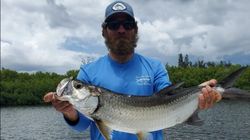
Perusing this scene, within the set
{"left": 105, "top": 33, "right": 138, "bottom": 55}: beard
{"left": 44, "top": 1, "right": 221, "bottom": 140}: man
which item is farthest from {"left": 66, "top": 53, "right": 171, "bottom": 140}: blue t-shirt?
{"left": 105, "top": 33, "right": 138, "bottom": 55}: beard

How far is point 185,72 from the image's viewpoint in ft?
488

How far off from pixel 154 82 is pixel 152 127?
929 millimetres

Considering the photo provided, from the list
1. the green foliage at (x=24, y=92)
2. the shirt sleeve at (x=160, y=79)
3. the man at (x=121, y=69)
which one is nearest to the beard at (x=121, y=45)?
the man at (x=121, y=69)

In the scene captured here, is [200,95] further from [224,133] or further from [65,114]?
[224,133]

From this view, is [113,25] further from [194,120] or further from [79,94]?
[194,120]

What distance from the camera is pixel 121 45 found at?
618 cm

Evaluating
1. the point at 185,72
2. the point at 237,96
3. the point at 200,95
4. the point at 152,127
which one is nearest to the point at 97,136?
the point at 152,127

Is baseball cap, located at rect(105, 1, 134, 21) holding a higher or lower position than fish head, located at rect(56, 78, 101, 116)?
higher

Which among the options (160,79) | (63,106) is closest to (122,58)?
(160,79)

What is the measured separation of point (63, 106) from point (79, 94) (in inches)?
18.8

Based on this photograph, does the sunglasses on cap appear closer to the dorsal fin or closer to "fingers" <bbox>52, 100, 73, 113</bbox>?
"fingers" <bbox>52, 100, 73, 113</bbox>

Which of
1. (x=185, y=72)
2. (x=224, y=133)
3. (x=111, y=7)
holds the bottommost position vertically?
(x=224, y=133)

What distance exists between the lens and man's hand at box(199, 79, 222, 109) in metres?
5.56

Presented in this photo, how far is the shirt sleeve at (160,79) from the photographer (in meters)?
6.25
